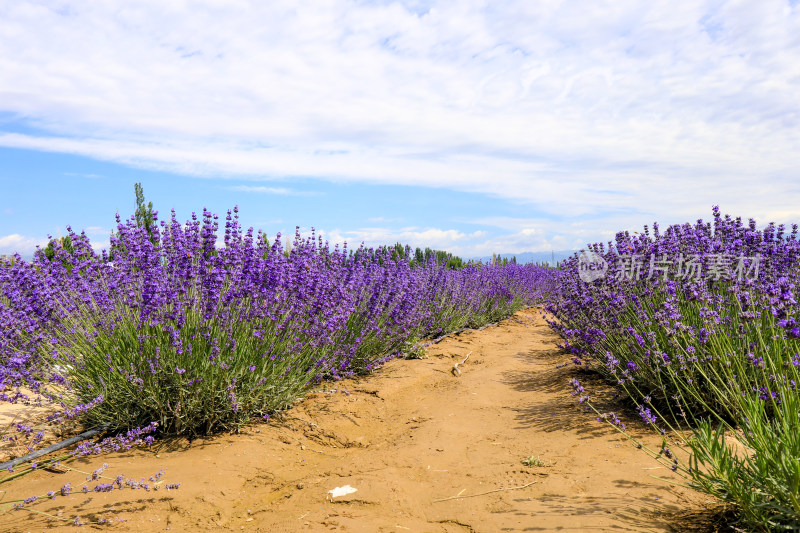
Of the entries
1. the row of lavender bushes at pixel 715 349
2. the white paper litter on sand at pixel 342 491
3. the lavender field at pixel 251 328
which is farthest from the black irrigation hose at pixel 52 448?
the row of lavender bushes at pixel 715 349

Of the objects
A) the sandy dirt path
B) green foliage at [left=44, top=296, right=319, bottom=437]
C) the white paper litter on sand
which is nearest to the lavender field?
green foliage at [left=44, top=296, right=319, bottom=437]

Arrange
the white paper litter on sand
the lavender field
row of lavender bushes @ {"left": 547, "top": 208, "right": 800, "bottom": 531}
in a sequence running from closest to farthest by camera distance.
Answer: row of lavender bushes @ {"left": 547, "top": 208, "right": 800, "bottom": 531}
the white paper litter on sand
the lavender field

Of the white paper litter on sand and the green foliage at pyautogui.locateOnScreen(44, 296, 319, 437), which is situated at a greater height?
the green foliage at pyautogui.locateOnScreen(44, 296, 319, 437)

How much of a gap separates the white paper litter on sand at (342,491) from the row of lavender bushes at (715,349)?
1.74m

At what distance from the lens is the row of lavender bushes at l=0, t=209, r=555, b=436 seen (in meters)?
4.07

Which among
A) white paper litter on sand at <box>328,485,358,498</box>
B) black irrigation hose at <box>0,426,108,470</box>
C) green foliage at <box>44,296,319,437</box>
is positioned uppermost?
green foliage at <box>44,296,319,437</box>

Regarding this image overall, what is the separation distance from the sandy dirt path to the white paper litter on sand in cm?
4

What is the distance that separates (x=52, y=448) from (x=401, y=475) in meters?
2.58

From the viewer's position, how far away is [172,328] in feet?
13.1

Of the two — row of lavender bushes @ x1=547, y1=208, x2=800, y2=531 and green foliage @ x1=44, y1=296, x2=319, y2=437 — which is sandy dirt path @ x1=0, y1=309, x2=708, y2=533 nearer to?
green foliage @ x1=44, y1=296, x2=319, y2=437

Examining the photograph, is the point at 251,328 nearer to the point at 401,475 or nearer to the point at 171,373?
the point at 171,373

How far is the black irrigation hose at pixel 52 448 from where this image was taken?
3484mm

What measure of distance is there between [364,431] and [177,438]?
163cm

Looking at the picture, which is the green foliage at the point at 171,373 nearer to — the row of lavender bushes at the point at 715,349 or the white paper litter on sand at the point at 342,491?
the white paper litter on sand at the point at 342,491
